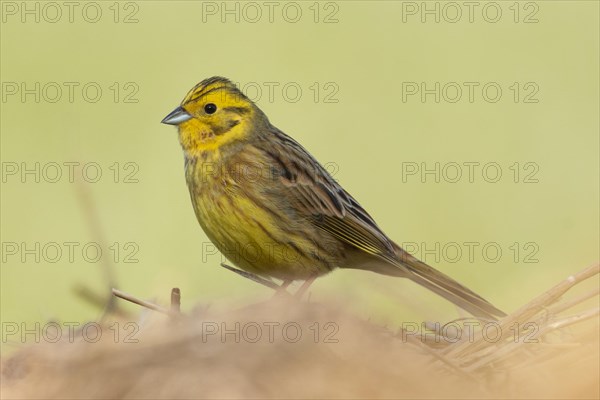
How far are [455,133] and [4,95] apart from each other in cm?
442

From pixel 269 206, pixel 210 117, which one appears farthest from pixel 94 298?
pixel 210 117

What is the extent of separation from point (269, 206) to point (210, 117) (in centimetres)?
72

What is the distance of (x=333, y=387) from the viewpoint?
10.1 feet

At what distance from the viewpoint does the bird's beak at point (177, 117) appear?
6508 millimetres

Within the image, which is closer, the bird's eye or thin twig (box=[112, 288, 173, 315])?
thin twig (box=[112, 288, 173, 315])

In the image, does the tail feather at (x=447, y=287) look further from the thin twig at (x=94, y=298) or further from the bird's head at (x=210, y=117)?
the thin twig at (x=94, y=298)

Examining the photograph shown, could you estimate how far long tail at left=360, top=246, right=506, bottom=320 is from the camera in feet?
19.5

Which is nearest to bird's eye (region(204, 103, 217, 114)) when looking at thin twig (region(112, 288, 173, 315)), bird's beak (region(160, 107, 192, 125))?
bird's beak (region(160, 107, 192, 125))

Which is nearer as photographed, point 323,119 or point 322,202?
point 322,202

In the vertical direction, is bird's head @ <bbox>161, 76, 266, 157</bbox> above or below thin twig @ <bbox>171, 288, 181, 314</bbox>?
above

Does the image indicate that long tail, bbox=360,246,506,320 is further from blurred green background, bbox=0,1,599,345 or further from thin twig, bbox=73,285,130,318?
thin twig, bbox=73,285,130,318

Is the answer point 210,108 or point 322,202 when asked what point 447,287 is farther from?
point 210,108

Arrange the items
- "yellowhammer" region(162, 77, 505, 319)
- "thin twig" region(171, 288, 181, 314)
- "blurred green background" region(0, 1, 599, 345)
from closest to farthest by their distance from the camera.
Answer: "thin twig" region(171, 288, 181, 314) < "yellowhammer" region(162, 77, 505, 319) < "blurred green background" region(0, 1, 599, 345)

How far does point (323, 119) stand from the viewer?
10922mm
